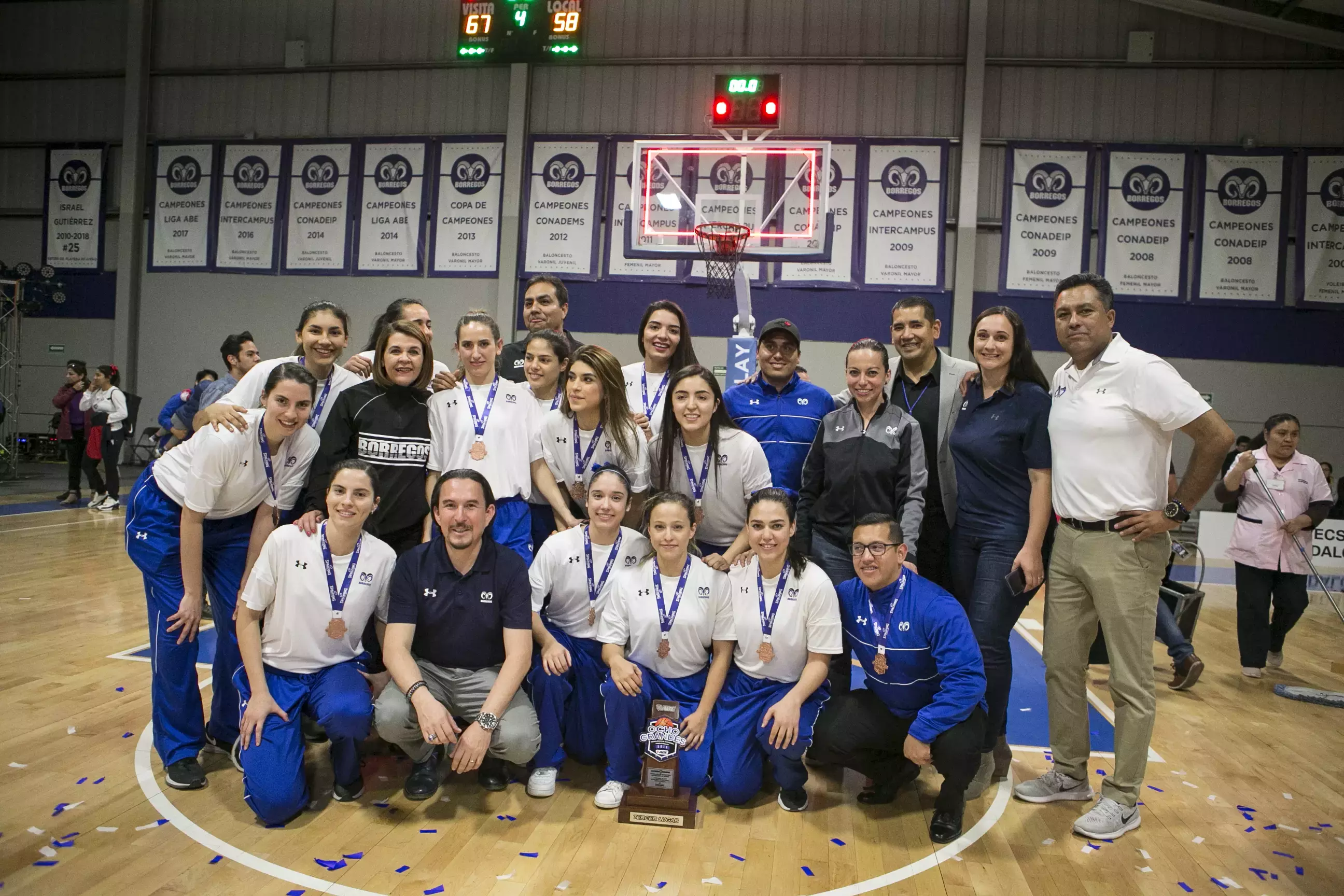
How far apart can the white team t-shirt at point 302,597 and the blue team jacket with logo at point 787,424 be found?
5.85 ft

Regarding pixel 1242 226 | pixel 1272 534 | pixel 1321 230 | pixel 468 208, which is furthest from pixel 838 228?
pixel 1272 534

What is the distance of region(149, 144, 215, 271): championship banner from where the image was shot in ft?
47.6

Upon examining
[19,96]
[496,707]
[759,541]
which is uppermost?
[19,96]

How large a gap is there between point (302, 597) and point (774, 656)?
1.85 metres

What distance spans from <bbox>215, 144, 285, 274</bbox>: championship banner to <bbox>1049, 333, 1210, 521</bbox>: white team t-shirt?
46.1 ft

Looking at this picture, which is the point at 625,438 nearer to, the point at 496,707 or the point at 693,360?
the point at 693,360

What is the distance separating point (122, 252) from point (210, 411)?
14.2m

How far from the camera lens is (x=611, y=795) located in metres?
3.32

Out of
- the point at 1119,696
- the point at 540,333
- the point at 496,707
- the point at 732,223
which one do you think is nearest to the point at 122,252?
the point at 732,223

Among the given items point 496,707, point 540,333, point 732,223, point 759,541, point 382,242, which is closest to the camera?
point 496,707

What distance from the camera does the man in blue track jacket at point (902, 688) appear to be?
3160mm

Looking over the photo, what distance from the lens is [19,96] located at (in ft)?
50.9

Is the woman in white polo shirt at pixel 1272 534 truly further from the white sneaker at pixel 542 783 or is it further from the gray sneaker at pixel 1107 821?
the white sneaker at pixel 542 783

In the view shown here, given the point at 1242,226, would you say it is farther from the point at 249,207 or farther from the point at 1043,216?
the point at 249,207
